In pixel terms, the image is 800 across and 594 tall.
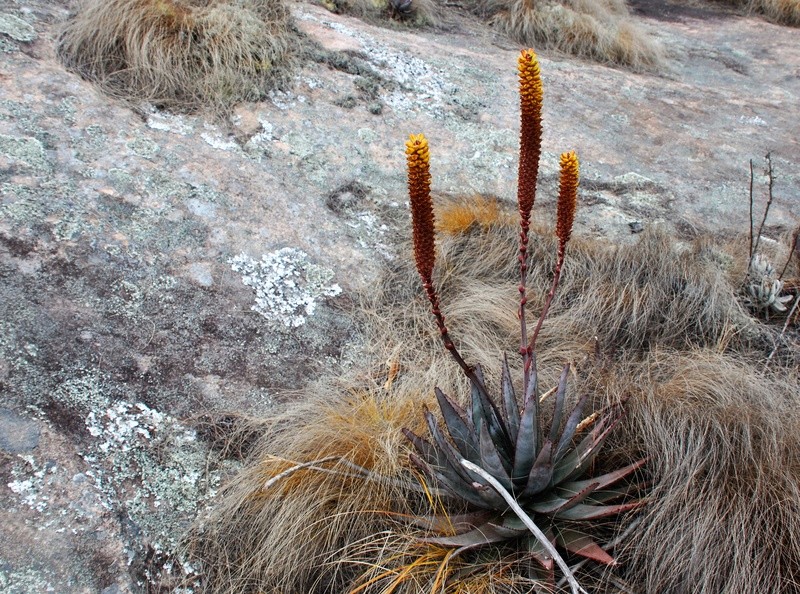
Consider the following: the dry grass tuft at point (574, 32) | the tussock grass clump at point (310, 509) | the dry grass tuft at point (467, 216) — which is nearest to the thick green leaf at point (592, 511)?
the tussock grass clump at point (310, 509)

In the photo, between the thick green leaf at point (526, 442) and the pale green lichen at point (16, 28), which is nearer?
the thick green leaf at point (526, 442)

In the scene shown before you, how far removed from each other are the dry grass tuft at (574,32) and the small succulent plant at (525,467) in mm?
4108

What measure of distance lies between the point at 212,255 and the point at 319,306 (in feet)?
1.65

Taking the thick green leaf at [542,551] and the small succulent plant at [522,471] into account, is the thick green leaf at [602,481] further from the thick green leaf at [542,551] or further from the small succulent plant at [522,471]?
the thick green leaf at [542,551]

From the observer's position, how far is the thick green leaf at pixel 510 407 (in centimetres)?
203

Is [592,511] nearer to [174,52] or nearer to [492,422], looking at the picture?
[492,422]

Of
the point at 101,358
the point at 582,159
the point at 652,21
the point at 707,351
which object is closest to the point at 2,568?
the point at 101,358

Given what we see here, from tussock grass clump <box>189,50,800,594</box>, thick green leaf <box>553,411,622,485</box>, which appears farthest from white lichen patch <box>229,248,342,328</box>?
thick green leaf <box>553,411,622,485</box>

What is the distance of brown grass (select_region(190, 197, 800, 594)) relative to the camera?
1875 mm

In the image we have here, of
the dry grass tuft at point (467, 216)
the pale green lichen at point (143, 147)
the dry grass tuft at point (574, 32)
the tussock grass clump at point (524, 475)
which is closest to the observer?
the tussock grass clump at point (524, 475)

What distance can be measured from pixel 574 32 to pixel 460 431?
4604mm

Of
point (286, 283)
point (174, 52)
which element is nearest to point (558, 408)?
point (286, 283)

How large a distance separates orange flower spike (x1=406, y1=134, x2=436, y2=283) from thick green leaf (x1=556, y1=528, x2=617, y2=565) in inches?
35.1

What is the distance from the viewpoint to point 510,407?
2.07m
